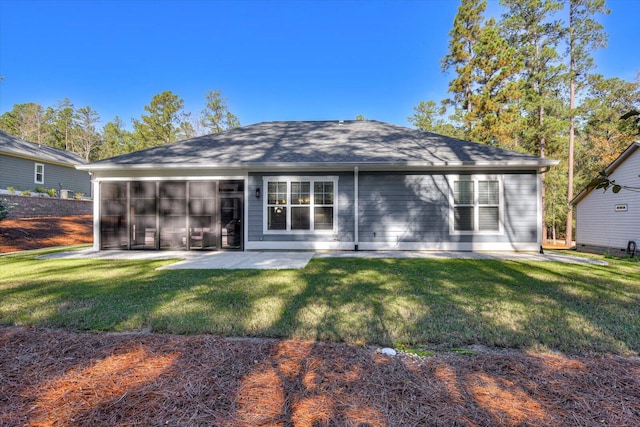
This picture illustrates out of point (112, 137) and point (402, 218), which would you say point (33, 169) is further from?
point (112, 137)

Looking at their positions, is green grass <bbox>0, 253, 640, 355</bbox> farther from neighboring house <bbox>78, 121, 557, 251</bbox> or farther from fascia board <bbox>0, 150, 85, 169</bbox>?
fascia board <bbox>0, 150, 85, 169</bbox>

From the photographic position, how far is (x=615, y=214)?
35.5 feet

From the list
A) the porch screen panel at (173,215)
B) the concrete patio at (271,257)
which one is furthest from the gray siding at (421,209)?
the porch screen panel at (173,215)

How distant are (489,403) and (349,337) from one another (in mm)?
1161

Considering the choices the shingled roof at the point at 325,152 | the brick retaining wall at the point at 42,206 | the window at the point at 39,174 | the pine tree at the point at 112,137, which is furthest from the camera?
the pine tree at the point at 112,137

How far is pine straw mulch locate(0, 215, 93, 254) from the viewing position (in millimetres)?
9743

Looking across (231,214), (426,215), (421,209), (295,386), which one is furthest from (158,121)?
(295,386)

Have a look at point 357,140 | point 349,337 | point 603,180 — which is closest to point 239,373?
point 349,337

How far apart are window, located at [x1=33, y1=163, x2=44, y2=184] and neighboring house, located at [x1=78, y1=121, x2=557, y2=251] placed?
1387cm

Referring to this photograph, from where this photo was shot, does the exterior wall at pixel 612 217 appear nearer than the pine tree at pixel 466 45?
Yes

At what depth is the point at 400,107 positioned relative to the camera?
25.4 meters

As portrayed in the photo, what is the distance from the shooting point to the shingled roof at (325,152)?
25.8ft

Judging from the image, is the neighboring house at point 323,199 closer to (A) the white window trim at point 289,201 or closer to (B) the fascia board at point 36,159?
(A) the white window trim at point 289,201

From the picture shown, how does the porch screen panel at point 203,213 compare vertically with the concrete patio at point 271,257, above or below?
above
